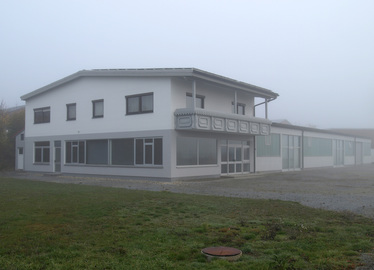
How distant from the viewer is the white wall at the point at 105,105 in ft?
69.5

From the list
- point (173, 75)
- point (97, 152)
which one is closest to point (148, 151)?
point (173, 75)

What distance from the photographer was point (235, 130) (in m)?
23.2

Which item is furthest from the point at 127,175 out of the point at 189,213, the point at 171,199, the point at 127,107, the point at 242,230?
the point at 242,230

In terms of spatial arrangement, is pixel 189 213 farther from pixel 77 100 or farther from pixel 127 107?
pixel 77 100

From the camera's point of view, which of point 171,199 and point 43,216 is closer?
point 43,216

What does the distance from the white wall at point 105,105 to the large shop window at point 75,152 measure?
823 mm

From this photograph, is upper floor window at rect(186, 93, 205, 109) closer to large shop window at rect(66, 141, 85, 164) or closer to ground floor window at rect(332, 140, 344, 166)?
large shop window at rect(66, 141, 85, 164)

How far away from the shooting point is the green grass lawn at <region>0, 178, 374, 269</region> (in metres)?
5.74

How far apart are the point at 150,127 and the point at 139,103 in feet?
5.84

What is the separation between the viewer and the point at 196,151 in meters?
22.1

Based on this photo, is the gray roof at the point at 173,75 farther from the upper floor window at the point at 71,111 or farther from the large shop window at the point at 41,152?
the large shop window at the point at 41,152

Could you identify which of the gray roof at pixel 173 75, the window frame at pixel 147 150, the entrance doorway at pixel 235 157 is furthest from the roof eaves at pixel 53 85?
the entrance doorway at pixel 235 157

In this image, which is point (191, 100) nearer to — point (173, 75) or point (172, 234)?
point (173, 75)

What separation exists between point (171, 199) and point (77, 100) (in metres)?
15.8
